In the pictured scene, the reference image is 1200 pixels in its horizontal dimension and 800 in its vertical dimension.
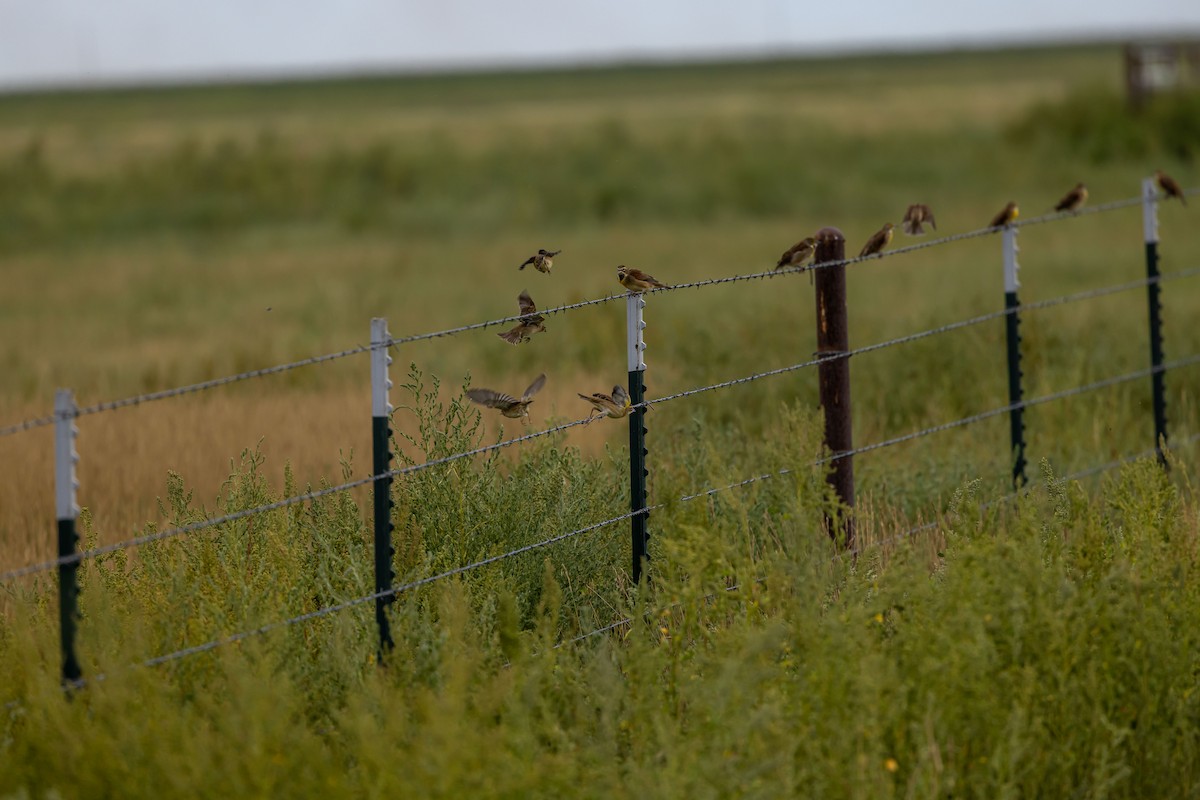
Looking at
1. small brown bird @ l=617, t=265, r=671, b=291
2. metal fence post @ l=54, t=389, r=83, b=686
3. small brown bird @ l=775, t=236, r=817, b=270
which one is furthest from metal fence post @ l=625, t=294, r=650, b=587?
metal fence post @ l=54, t=389, r=83, b=686

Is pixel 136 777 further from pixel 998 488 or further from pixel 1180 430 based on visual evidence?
pixel 1180 430

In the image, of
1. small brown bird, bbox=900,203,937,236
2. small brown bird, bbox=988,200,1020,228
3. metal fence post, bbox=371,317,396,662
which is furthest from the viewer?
small brown bird, bbox=988,200,1020,228

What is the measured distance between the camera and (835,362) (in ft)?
20.3

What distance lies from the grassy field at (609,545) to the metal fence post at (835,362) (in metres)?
0.21

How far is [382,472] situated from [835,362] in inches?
93.2

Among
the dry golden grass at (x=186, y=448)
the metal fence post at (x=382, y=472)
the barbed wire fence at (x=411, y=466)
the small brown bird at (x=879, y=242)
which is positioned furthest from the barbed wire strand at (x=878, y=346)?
the dry golden grass at (x=186, y=448)

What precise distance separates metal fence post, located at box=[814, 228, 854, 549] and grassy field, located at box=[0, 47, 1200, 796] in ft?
0.68

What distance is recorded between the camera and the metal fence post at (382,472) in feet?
14.4

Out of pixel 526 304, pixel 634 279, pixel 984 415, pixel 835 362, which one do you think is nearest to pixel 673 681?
pixel 634 279

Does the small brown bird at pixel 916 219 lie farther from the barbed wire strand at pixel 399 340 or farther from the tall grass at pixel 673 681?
the tall grass at pixel 673 681

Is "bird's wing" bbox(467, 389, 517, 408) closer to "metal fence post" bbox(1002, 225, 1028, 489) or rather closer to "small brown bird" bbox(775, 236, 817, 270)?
"small brown bird" bbox(775, 236, 817, 270)

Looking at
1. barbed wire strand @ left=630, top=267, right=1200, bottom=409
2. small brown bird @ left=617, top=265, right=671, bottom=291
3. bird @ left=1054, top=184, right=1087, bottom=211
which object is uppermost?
bird @ left=1054, top=184, right=1087, bottom=211

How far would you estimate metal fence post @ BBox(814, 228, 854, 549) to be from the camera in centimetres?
611

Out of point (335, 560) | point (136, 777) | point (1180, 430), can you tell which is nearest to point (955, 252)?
point (1180, 430)
